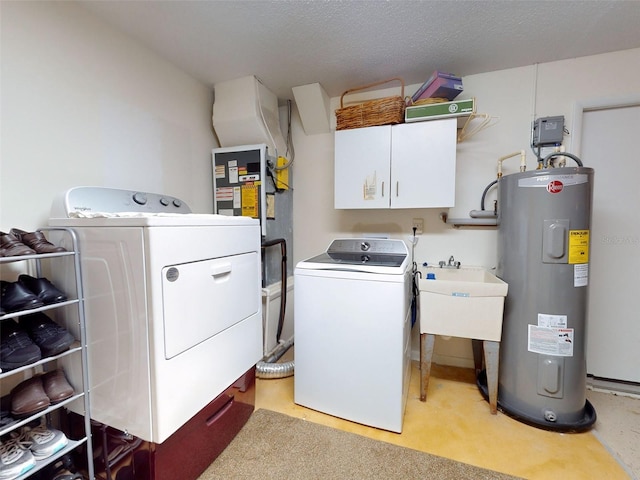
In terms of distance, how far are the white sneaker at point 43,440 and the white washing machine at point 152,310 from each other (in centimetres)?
12

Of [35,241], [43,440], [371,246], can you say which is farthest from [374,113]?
[43,440]

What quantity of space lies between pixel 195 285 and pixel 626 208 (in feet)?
9.07

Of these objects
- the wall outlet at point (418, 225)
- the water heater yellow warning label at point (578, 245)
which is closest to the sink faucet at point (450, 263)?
the wall outlet at point (418, 225)

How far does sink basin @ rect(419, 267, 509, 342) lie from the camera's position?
1661 millimetres

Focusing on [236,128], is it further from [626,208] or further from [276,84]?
[626,208]

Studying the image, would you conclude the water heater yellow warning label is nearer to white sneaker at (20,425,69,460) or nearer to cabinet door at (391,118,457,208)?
cabinet door at (391,118,457,208)

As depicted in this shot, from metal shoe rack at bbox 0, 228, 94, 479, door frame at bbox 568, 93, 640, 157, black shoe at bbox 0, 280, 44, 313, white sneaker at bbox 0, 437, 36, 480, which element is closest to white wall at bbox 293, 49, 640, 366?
door frame at bbox 568, 93, 640, 157

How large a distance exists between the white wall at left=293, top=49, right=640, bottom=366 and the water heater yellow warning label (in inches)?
25.1

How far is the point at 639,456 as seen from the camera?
1.42 meters

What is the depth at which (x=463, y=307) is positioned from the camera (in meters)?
1.71

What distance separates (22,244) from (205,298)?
67 centimetres

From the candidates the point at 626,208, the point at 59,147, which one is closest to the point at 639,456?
the point at 626,208

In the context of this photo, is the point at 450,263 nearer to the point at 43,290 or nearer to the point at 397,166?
the point at 397,166

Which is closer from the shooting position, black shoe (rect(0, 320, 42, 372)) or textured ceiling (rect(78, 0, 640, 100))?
black shoe (rect(0, 320, 42, 372))
